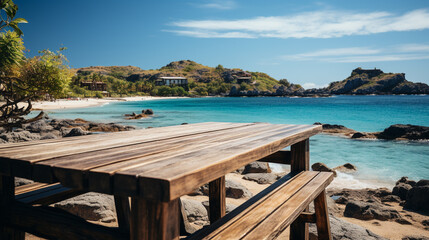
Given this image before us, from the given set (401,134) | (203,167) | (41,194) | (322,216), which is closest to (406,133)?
(401,134)

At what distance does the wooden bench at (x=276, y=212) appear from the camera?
165cm

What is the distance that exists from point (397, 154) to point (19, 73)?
13.0 meters

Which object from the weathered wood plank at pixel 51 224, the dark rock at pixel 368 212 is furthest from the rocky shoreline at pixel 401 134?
the weathered wood plank at pixel 51 224

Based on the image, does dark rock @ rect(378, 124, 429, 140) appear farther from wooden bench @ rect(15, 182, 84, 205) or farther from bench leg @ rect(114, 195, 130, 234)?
wooden bench @ rect(15, 182, 84, 205)

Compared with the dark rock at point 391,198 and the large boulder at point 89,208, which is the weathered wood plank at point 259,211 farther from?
the dark rock at point 391,198

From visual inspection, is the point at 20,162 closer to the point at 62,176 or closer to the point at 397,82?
the point at 62,176

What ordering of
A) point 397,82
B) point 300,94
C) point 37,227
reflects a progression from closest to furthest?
point 37,227 < point 300,94 < point 397,82

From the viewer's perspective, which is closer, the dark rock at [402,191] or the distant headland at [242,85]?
the dark rock at [402,191]

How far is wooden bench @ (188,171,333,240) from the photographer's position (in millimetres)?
1651

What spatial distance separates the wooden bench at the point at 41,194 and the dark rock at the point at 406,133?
16.9 m

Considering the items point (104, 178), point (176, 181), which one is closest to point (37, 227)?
point (104, 178)

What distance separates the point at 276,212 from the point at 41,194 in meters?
1.59

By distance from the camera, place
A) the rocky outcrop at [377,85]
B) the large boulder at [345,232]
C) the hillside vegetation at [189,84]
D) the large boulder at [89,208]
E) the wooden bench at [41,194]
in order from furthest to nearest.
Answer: the rocky outcrop at [377,85] < the hillside vegetation at [189,84] < the large boulder at [89,208] < the large boulder at [345,232] < the wooden bench at [41,194]

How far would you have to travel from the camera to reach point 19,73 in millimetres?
5918
